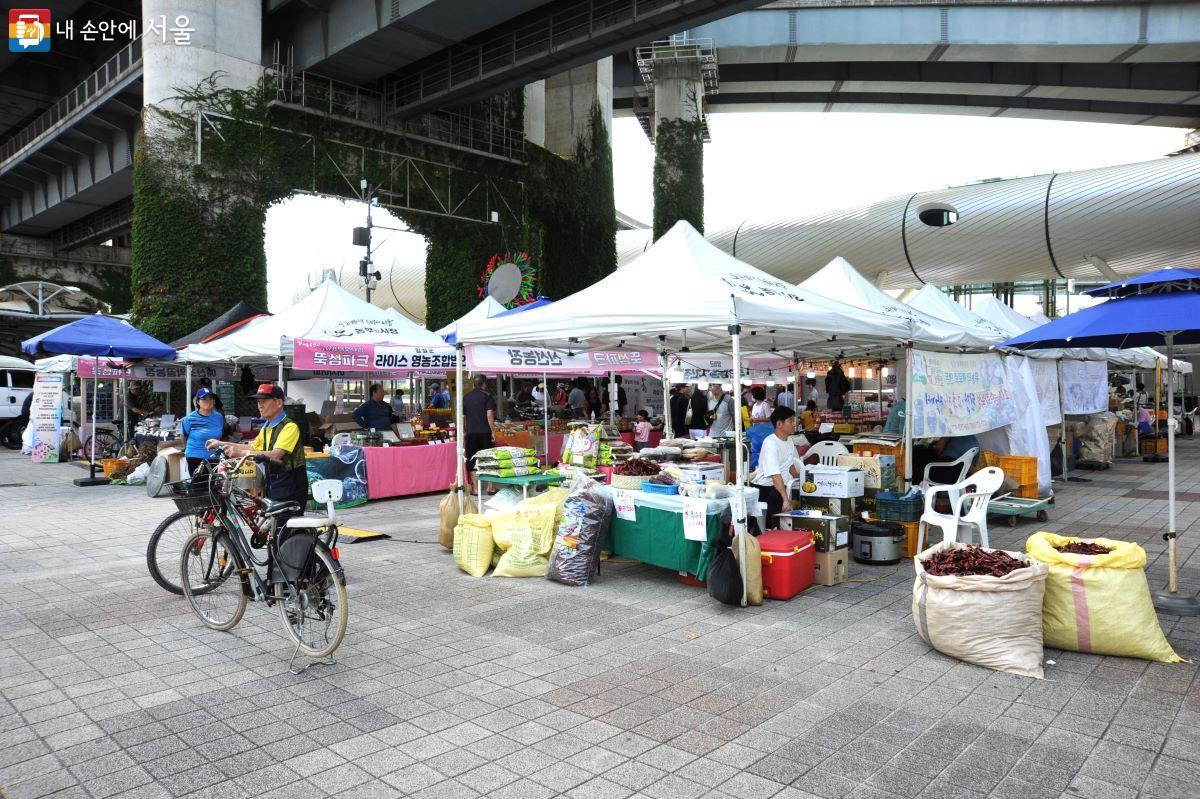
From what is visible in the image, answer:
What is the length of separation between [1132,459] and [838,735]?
17204 mm

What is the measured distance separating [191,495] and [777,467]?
4.68 m

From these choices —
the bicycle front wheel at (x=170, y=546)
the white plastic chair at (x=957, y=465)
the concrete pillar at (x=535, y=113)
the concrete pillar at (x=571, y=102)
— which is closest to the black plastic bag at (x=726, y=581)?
the white plastic chair at (x=957, y=465)

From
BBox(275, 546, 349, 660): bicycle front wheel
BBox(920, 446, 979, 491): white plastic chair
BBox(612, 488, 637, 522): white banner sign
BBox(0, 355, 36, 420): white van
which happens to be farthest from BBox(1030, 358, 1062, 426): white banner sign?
BBox(0, 355, 36, 420): white van

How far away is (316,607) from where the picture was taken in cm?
461

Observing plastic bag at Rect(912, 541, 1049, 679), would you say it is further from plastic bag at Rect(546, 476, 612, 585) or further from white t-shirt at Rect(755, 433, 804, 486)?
plastic bag at Rect(546, 476, 612, 585)

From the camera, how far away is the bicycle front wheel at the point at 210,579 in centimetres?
538

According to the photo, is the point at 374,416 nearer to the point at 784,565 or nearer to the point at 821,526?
the point at 821,526

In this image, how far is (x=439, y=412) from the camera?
1884 cm

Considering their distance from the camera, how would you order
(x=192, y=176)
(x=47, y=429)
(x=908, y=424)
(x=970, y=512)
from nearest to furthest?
(x=970, y=512) < (x=908, y=424) < (x=47, y=429) < (x=192, y=176)

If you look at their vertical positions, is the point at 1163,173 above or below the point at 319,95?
below

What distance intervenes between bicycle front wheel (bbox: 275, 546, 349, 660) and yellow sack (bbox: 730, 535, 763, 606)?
289cm

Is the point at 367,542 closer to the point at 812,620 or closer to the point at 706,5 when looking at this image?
the point at 812,620

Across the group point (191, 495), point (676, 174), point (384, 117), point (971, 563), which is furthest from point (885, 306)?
point (676, 174)

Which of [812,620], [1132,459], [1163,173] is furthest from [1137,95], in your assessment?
[812,620]
